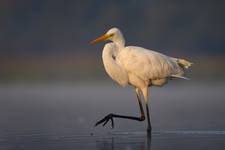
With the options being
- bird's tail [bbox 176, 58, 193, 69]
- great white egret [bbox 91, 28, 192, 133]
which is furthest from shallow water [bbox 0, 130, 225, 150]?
bird's tail [bbox 176, 58, 193, 69]

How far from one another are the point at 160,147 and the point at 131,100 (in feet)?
35.1

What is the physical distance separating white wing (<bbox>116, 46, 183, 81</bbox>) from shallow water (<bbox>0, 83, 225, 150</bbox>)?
3.21 ft

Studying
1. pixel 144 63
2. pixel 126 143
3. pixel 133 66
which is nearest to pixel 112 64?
pixel 133 66

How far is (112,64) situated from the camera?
1605cm

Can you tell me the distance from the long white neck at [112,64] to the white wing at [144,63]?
106 mm

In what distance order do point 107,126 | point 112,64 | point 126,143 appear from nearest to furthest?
point 126,143, point 112,64, point 107,126

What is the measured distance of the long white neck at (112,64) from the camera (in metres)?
16.0

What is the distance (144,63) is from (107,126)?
1.48 metres

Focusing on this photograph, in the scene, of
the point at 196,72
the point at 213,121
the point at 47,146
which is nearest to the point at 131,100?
the point at 213,121

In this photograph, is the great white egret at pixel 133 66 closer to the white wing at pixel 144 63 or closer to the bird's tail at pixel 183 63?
the white wing at pixel 144 63

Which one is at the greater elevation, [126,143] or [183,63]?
[183,63]

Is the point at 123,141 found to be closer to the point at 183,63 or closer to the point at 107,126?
the point at 107,126

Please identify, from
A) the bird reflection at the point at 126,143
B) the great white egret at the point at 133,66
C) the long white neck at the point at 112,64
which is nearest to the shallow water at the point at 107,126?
the bird reflection at the point at 126,143

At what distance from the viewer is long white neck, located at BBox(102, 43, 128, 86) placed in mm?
16031
